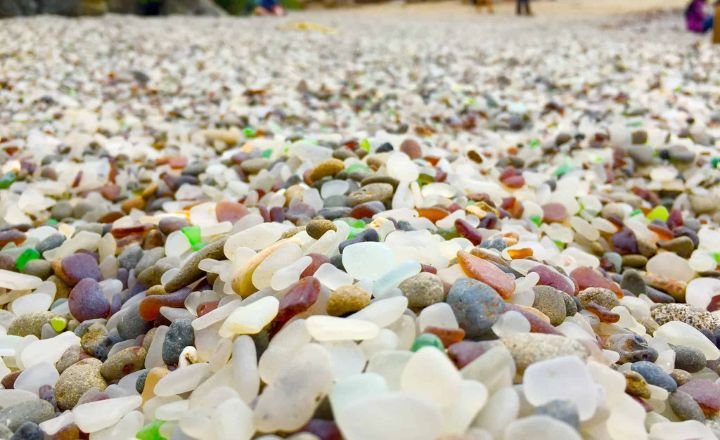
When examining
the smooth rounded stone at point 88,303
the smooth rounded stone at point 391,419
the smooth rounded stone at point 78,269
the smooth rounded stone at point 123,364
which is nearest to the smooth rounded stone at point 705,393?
the smooth rounded stone at point 391,419

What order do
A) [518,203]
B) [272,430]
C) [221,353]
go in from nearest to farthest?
1. [272,430]
2. [221,353]
3. [518,203]

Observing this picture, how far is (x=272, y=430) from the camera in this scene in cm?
76

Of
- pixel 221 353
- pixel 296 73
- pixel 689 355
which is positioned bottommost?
pixel 689 355

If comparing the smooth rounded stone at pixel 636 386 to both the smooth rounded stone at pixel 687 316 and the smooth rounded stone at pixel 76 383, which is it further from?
the smooth rounded stone at pixel 76 383

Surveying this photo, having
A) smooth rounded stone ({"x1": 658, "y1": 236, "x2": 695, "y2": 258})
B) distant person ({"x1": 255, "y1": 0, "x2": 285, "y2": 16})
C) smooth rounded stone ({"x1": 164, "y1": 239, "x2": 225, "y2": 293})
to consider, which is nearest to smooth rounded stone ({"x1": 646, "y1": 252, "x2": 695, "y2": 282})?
smooth rounded stone ({"x1": 658, "y1": 236, "x2": 695, "y2": 258})

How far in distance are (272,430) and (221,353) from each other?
0.70 ft

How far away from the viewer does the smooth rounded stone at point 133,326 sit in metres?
1.17

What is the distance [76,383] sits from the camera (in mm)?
1067

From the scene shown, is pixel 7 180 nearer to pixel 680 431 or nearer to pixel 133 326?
pixel 133 326

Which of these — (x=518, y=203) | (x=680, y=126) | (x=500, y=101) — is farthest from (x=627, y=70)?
(x=518, y=203)

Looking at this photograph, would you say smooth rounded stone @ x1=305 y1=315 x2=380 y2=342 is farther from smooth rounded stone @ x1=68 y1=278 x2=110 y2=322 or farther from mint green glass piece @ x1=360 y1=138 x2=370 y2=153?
mint green glass piece @ x1=360 y1=138 x2=370 y2=153

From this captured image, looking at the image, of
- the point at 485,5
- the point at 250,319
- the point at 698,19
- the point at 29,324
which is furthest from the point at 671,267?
the point at 485,5

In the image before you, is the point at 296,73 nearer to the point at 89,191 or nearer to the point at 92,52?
the point at 92,52

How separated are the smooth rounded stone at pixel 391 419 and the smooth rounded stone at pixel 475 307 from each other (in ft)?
0.70
